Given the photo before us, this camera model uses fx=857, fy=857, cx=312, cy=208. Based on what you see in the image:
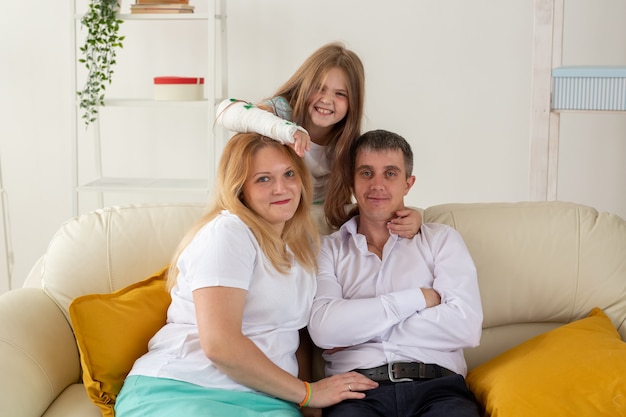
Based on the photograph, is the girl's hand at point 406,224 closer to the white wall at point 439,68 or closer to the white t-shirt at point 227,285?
the white t-shirt at point 227,285

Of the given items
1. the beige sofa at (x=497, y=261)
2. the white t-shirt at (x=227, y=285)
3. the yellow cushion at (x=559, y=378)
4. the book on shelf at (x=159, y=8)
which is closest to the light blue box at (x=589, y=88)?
the beige sofa at (x=497, y=261)

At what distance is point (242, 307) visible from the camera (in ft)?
6.63

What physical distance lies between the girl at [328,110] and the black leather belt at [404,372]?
0.43 m

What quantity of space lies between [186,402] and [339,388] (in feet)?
1.30

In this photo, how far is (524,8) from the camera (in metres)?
3.95

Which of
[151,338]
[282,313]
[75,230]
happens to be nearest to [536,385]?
[282,313]

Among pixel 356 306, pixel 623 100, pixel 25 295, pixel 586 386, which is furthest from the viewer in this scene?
pixel 623 100

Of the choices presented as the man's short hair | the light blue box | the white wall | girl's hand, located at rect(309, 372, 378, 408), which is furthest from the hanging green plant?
girl's hand, located at rect(309, 372, 378, 408)

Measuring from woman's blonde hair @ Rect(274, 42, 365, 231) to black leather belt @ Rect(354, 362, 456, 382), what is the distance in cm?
53

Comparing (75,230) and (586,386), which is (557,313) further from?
(75,230)

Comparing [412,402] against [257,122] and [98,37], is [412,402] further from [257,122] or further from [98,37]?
[98,37]

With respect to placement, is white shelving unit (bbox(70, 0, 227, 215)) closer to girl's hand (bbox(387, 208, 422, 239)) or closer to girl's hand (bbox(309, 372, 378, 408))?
girl's hand (bbox(387, 208, 422, 239))

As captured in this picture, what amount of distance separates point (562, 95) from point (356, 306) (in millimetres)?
1053

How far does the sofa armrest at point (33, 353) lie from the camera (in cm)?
205
